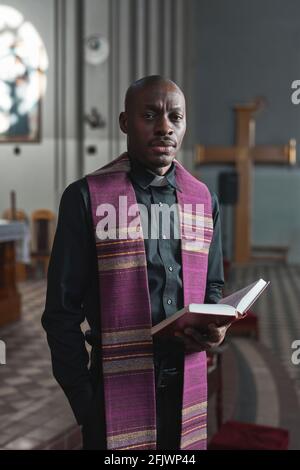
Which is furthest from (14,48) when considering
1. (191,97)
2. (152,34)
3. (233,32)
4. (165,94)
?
(165,94)

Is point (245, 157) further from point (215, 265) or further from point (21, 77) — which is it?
point (215, 265)

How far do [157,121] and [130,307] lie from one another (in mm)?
518

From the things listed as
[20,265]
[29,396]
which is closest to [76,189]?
[29,396]

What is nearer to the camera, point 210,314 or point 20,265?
point 210,314

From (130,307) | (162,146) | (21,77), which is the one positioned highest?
(21,77)

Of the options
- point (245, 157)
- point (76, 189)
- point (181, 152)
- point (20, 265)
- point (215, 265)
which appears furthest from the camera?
point (245, 157)

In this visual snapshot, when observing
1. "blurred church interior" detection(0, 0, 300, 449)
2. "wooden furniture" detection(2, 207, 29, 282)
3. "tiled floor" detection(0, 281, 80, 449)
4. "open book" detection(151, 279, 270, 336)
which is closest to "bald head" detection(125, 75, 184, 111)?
"open book" detection(151, 279, 270, 336)

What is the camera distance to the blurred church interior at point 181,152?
496 cm

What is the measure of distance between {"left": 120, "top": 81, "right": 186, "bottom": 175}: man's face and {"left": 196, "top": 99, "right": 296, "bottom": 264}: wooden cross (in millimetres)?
12896

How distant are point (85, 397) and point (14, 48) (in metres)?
11.0

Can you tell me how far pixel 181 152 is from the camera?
509 inches

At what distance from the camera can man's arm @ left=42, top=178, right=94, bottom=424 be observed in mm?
1742

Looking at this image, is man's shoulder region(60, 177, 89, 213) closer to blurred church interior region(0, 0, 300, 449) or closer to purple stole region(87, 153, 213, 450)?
purple stole region(87, 153, 213, 450)

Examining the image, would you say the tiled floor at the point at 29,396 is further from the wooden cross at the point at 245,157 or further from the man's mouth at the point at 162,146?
the wooden cross at the point at 245,157
